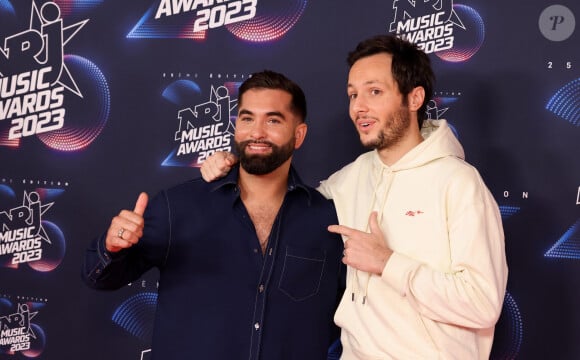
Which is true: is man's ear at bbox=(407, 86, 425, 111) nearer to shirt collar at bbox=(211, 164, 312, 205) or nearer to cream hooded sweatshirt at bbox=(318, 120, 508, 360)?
cream hooded sweatshirt at bbox=(318, 120, 508, 360)

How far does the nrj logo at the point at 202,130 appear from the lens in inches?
115

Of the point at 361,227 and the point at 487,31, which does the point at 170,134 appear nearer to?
the point at 361,227

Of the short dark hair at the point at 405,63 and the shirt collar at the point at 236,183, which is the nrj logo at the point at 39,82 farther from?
the short dark hair at the point at 405,63

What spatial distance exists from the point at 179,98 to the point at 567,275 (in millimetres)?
1808

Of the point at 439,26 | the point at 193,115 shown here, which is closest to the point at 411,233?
the point at 439,26

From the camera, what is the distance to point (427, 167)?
2.09m

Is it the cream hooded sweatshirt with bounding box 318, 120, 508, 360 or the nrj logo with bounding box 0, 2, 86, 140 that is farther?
the nrj logo with bounding box 0, 2, 86, 140

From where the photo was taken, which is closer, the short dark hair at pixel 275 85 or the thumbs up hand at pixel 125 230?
the thumbs up hand at pixel 125 230

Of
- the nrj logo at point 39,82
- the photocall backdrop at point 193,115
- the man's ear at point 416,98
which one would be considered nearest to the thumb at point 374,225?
the man's ear at point 416,98

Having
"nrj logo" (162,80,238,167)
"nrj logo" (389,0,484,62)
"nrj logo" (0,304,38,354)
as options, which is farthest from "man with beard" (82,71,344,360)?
"nrj logo" (0,304,38,354)

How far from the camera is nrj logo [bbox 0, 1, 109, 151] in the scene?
2.98 meters

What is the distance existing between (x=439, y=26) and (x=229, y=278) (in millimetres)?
1441

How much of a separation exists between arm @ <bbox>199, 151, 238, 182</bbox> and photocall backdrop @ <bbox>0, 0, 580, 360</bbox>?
58cm

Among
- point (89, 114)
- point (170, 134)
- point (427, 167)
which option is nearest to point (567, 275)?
point (427, 167)
